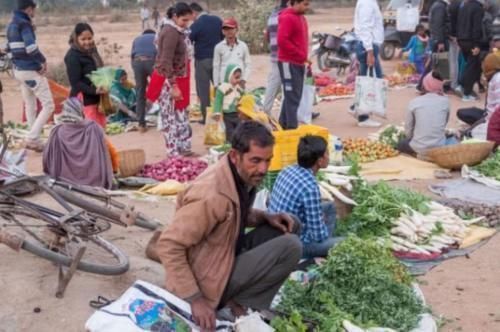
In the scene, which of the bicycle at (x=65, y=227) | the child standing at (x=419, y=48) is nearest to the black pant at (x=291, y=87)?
the bicycle at (x=65, y=227)

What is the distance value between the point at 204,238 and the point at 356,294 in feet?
3.89

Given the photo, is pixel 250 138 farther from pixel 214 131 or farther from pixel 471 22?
pixel 471 22

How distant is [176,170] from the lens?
7875mm

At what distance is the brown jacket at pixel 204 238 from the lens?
356 cm

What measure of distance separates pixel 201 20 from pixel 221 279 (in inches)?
277

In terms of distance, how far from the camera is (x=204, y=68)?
10.3 metres

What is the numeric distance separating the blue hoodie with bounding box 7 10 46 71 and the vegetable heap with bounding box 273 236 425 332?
550 cm

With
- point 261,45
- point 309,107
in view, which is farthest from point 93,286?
point 261,45

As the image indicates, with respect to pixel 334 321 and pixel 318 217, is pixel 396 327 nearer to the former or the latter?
pixel 334 321

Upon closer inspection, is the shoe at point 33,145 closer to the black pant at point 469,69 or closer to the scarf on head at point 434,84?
the scarf on head at point 434,84

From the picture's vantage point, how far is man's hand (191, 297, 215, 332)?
3.69 metres

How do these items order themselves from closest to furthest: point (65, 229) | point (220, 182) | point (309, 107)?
point (220, 182)
point (65, 229)
point (309, 107)

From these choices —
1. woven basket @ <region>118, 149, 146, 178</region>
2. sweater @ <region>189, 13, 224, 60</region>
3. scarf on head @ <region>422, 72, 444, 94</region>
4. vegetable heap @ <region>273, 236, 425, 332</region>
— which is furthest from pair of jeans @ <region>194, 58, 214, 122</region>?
vegetable heap @ <region>273, 236, 425, 332</region>

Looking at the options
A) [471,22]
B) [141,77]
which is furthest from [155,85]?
[471,22]
